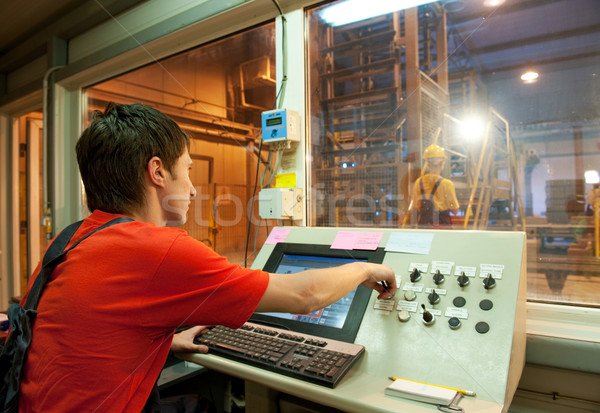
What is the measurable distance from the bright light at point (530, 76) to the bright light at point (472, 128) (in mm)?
1175

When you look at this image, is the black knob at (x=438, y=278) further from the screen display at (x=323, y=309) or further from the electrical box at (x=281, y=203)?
the electrical box at (x=281, y=203)

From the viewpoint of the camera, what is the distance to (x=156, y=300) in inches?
27.2

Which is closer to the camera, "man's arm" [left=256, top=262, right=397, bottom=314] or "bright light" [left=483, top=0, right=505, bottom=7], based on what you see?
"man's arm" [left=256, top=262, right=397, bottom=314]

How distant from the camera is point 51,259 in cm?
74

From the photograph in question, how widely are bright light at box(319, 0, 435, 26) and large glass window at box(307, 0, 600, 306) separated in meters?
0.01

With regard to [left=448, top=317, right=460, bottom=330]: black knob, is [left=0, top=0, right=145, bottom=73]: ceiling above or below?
above

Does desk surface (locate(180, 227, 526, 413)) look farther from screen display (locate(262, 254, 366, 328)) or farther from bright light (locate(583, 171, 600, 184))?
bright light (locate(583, 171, 600, 184))

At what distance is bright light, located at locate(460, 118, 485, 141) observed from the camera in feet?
10.0

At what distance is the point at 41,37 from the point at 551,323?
12.1 ft

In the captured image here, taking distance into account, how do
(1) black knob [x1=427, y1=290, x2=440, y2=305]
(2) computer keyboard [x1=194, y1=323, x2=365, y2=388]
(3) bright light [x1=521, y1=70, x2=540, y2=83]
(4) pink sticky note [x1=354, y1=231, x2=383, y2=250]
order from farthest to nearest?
1. (3) bright light [x1=521, y1=70, x2=540, y2=83]
2. (4) pink sticky note [x1=354, y1=231, x2=383, y2=250]
3. (1) black knob [x1=427, y1=290, x2=440, y2=305]
4. (2) computer keyboard [x1=194, y1=323, x2=365, y2=388]

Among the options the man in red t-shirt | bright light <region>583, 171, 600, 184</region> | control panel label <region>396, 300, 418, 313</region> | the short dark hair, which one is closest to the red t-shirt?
the man in red t-shirt

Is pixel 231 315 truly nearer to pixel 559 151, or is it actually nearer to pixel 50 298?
pixel 50 298

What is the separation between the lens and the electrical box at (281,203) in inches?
61.7

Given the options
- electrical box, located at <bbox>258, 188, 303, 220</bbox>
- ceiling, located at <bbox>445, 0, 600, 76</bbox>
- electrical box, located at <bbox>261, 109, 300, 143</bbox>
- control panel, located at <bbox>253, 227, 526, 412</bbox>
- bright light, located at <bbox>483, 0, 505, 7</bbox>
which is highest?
bright light, located at <bbox>483, 0, 505, 7</bbox>
